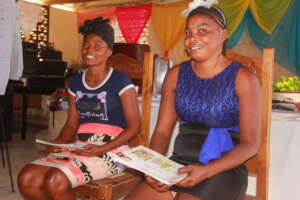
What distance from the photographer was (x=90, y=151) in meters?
1.72

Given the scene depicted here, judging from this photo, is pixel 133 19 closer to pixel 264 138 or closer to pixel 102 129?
pixel 102 129

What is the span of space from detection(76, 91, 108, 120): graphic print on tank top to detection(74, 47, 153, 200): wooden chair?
26 cm

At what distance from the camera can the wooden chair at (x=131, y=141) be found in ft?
5.39

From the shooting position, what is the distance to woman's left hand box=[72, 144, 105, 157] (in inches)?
67.7

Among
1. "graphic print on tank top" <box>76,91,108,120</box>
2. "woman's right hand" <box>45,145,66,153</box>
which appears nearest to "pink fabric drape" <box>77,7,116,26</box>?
"graphic print on tank top" <box>76,91,108,120</box>

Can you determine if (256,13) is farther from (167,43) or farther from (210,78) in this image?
(210,78)

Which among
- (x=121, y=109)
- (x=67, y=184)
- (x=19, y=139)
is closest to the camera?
(x=67, y=184)

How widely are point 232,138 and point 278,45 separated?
209 inches

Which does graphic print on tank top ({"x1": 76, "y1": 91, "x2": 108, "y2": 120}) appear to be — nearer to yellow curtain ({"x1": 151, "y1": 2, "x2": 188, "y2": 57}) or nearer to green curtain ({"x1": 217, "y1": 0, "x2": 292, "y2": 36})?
green curtain ({"x1": 217, "y1": 0, "x2": 292, "y2": 36})

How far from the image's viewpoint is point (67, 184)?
5.28 feet

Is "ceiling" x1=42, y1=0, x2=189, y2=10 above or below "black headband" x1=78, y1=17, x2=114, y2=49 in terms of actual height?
above

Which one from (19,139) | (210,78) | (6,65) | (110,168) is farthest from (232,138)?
(19,139)

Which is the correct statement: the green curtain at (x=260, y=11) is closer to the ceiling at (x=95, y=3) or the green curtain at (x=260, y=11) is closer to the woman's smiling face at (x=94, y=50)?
the ceiling at (x=95, y=3)

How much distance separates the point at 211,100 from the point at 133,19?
25.1ft
